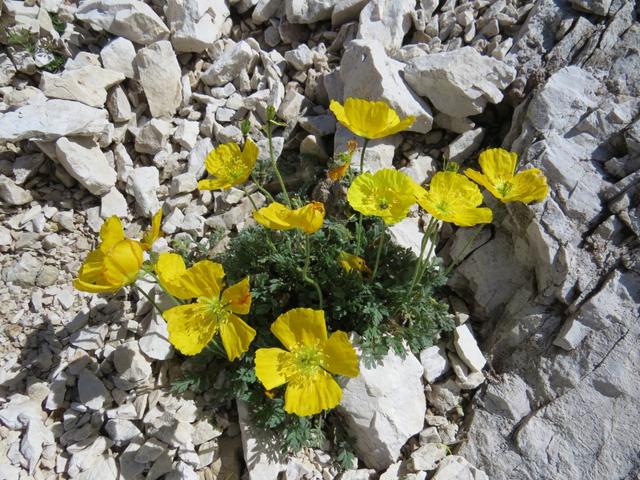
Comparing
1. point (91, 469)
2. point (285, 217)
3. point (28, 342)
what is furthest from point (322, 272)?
point (28, 342)

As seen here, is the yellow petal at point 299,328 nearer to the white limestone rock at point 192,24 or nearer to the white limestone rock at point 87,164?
the white limestone rock at point 87,164

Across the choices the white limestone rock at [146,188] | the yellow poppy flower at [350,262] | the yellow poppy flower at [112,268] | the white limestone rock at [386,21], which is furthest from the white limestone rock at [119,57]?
the yellow poppy flower at [350,262]

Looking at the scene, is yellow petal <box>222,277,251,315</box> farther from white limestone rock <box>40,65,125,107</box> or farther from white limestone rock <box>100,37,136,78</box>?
white limestone rock <box>100,37,136,78</box>

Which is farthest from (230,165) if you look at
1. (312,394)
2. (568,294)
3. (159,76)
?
(568,294)

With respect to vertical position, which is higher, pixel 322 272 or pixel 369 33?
pixel 369 33

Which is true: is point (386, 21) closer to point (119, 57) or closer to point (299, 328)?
point (119, 57)

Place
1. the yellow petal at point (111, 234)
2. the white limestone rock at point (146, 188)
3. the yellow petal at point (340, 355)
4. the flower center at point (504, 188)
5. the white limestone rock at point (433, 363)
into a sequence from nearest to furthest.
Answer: the yellow petal at point (340, 355)
the yellow petal at point (111, 234)
the flower center at point (504, 188)
the white limestone rock at point (433, 363)
the white limestone rock at point (146, 188)

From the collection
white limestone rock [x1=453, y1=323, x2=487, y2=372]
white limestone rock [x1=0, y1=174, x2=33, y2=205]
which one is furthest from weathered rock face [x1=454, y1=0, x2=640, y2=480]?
white limestone rock [x1=0, y1=174, x2=33, y2=205]

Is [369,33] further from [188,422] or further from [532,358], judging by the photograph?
[188,422]
